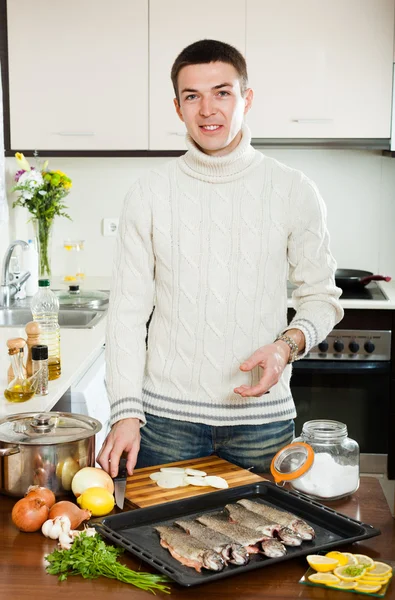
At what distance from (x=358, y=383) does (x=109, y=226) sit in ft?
4.49

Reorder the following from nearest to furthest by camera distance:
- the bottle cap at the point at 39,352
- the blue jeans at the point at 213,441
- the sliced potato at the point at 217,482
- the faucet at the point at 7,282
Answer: the sliced potato at the point at 217,482
the blue jeans at the point at 213,441
the bottle cap at the point at 39,352
the faucet at the point at 7,282

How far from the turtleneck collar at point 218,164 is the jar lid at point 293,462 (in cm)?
63

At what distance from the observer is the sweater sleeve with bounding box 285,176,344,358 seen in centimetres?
175

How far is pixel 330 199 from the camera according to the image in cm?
384

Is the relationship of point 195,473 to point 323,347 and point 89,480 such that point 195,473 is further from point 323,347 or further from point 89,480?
point 323,347

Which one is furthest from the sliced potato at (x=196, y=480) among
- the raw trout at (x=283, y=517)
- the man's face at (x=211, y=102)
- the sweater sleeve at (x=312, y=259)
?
the man's face at (x=211, y=102)

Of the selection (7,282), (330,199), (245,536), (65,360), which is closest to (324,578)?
(245,536)

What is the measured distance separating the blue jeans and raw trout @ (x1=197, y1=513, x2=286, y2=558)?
475 millimetres

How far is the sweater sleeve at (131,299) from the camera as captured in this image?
5.58ft

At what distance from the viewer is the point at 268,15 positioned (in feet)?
11.0

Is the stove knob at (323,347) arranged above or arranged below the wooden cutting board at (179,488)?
below

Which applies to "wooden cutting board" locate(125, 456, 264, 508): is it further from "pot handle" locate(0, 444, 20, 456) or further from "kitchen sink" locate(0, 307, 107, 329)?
"kitchen sink" locate(0, 307, 107, 329)

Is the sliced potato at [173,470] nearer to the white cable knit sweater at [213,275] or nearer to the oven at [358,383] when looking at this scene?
the white cable knit sweater at [213,275]

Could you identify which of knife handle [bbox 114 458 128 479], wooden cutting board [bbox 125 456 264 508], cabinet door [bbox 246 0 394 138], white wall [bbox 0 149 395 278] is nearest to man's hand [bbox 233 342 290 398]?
wooden cutting board [bbox 125 456 264 508]
